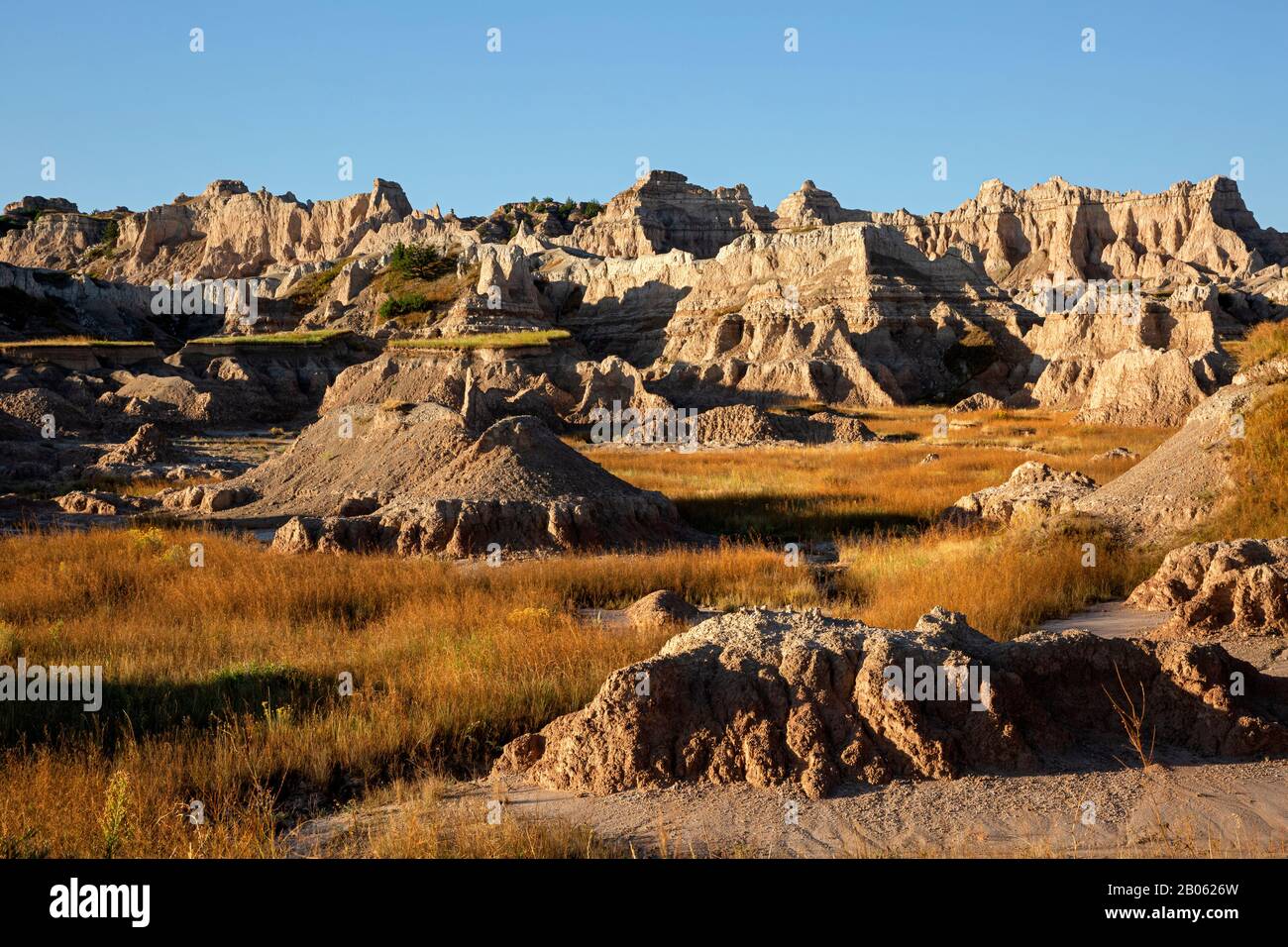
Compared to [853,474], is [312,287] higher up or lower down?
higher up

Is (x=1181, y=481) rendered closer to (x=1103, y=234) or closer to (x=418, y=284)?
(x=418, y=284)

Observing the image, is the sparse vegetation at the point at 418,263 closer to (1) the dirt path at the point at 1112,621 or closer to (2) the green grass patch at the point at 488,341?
(2) the green grass patch at the point at 488,341

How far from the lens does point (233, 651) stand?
908 cm

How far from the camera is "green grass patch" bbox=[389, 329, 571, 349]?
61406 mm

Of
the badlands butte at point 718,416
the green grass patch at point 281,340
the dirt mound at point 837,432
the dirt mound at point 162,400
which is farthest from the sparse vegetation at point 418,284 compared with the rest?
the dirt mound at point 837,432

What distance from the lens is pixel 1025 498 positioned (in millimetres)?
16797

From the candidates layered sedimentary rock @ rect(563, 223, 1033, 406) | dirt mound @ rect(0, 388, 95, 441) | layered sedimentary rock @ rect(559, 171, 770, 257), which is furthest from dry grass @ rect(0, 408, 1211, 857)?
layered sedimentary rock @ rect(559, 171, 770, 257)

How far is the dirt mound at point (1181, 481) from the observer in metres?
13.1

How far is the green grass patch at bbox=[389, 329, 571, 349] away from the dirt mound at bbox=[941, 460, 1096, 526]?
45.2m

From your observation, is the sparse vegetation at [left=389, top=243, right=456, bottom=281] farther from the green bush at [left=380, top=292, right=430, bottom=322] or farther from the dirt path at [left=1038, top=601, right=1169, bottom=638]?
the dirt path at [left=1038, top=601, right=1169, bottom=638]

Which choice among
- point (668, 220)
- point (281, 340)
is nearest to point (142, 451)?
point (281, 340)

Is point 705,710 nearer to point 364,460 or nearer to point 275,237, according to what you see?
point 364,460

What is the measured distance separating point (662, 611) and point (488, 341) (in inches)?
2140
